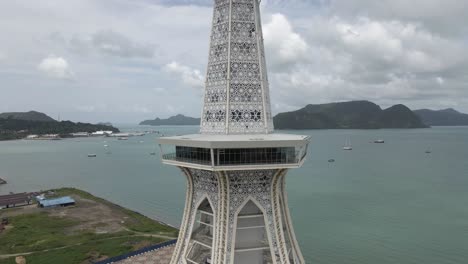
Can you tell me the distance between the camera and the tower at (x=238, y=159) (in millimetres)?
20094

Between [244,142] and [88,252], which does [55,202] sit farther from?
[244,142]

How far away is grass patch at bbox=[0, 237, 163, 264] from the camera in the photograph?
40969 millimetres

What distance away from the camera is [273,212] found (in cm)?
2134

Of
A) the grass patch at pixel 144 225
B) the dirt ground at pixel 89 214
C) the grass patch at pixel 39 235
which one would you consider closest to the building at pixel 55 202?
the dirt ground at pixel 89 214

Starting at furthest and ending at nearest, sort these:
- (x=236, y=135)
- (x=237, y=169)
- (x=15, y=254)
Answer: (x=15, y=254) < (x=236, y=135) < (x=237, y=169)

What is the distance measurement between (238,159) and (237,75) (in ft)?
16.9

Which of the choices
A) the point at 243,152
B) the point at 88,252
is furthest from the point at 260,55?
the point at 88,252

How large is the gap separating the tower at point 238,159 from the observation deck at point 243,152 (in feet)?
0.17

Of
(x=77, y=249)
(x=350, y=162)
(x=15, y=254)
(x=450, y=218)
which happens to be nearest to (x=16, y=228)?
(x=15, y=254)

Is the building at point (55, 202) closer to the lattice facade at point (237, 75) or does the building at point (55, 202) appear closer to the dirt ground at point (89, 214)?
the dirt ground at point (89, 214)

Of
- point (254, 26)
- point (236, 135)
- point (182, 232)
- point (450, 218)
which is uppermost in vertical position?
point (254, 26)

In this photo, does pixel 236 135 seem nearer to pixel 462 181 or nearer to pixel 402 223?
pixel 402 223

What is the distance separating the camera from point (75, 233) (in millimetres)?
51375

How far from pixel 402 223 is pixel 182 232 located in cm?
4358
